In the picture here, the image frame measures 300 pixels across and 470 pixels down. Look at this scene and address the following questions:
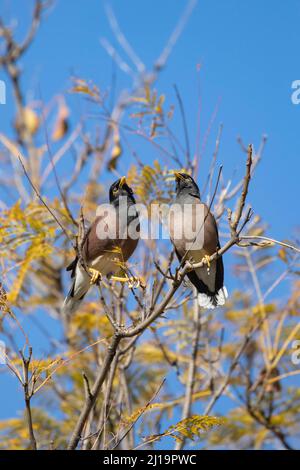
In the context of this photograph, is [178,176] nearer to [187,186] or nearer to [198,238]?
[187,186]

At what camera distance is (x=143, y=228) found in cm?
452

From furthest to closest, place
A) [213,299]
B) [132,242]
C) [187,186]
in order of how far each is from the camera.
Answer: [187,186] < [213,299] < [132,242]

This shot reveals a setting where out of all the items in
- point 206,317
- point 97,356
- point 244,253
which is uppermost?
point 244,253

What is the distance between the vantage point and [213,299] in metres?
4.57

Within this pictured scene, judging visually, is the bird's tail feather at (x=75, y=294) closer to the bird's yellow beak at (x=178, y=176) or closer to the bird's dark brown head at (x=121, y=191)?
the bird's dark brown head at (x=121, y=191)

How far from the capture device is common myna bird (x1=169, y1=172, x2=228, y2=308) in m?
4.39

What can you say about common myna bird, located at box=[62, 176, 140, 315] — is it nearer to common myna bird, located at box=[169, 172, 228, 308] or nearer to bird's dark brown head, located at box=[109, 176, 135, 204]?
bird's dark brown head, located at box=[109, 176, 135, 204]

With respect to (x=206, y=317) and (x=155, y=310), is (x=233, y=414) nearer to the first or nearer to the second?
(x=206, y=317)

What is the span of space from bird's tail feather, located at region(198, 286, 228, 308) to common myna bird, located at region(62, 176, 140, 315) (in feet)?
1.90

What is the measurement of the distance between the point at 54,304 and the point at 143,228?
348 centimetres

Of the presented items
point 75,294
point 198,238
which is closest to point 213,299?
point 198,238

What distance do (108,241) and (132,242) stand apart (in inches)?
6.4
